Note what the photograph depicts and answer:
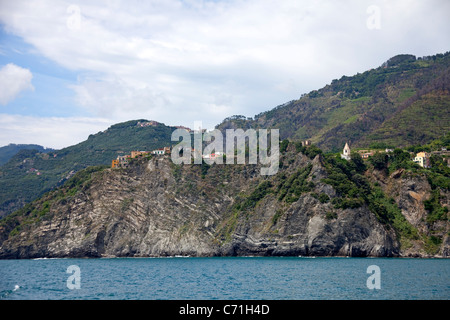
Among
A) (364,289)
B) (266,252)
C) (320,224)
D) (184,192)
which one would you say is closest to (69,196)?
(184,192)

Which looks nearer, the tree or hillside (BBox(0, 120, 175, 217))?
the tree

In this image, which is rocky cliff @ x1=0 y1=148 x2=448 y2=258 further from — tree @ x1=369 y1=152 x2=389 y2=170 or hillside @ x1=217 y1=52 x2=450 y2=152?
hillside @ x1=217 y1=52 x2=450 y2=152

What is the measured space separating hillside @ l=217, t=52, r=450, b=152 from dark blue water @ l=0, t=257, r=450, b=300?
66567 mm

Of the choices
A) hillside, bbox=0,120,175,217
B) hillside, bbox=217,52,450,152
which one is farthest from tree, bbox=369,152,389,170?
hillside, bbox=0,120,175,217

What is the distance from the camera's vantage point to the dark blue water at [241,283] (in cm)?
3938

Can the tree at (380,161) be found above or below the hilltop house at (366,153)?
below

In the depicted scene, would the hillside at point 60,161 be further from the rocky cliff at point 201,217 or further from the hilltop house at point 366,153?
the hilltop house at point 366,153

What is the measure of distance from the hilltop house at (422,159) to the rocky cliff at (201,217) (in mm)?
9283

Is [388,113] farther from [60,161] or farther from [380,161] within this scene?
[60,161]

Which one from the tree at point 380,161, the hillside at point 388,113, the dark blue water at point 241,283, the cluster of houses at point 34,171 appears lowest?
the dark blue water at point 241,283

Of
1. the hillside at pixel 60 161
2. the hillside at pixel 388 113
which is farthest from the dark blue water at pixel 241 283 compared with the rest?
the hillside at pixel 60 161

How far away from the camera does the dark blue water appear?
3938cm

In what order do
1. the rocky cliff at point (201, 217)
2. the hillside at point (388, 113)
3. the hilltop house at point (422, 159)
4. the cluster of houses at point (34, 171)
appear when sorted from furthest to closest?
the cluster of houses at point (34, 171) → the hillside at point (388, 113) → the hilltop house at point (422, 159) → the rocky cliff at point (201, 217)

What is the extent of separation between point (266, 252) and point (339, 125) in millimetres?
86726
